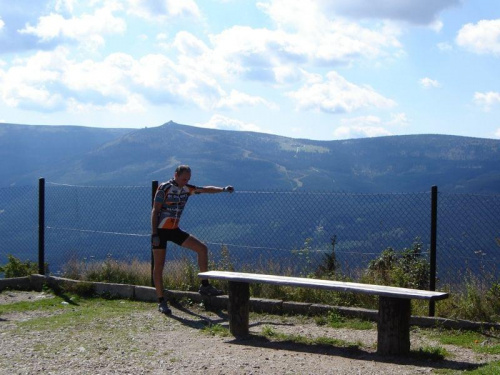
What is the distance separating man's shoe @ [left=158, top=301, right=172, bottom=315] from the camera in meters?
8.73

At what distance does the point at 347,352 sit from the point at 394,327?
21.7 inches

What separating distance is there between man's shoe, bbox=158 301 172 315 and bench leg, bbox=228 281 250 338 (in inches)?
62.4

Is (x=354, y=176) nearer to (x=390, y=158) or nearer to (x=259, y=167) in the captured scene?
(x=390, y=158)

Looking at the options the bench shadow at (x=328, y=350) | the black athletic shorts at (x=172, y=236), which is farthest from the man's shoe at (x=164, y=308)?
the black athletic shorts at (x=172, y=236)

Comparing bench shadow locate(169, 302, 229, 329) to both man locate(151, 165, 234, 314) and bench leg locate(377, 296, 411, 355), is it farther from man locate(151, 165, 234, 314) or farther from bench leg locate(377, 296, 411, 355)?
bench leg locate(377, 296, 411, 355)

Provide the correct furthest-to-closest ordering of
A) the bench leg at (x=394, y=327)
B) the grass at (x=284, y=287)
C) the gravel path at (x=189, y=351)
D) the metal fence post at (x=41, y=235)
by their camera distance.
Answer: the metal fence post at (x=41, y=235) → the grass at (x=284, y=287) → the bench leg at (x=394, y=327) → the gravel path at (x=189, y=351)

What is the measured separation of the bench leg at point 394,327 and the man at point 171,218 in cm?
289

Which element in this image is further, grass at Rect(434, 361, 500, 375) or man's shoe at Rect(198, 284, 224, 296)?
man's shoe at Rect(198, 284, 224, 296)

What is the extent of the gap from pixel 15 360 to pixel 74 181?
5552 inches

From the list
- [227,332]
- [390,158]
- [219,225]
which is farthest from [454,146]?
[227,332]

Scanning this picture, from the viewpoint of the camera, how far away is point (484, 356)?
6383 mm

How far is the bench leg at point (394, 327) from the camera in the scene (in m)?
6.36

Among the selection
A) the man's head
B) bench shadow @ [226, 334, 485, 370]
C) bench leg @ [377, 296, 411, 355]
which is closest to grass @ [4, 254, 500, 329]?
bench shadow @ [226, 334, 485, 370]

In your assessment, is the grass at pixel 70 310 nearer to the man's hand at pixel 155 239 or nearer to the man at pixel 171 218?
the man at pixel 171 218
